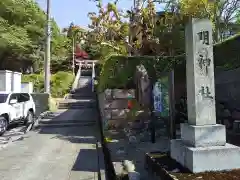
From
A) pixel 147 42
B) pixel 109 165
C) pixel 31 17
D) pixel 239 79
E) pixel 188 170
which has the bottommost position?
pixel 109 165

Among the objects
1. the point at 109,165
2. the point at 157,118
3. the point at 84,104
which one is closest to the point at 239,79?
the point at 157,118

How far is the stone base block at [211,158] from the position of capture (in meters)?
4.44

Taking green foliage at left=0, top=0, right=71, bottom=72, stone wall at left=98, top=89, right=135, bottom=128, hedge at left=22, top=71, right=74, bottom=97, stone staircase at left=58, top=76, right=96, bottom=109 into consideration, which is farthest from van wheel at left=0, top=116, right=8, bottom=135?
hedge at left=22, top=71, right=74, bottom=97

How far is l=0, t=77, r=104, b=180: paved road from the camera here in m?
6.15

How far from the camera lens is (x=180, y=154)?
193 inches

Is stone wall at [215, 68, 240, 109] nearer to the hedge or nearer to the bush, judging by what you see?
the bush

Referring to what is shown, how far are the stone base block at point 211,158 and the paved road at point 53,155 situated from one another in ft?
7.54

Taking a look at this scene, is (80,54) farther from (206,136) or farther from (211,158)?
(211,158)

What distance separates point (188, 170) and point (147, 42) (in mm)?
11628

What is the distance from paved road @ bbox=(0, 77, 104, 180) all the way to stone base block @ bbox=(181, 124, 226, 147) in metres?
2.38

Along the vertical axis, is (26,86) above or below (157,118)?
above

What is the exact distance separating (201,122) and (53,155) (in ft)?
15.2

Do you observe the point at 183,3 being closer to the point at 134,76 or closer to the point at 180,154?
the point at 134,76

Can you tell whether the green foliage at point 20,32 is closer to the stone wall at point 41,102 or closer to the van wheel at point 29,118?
the stone wall at point 41,102
